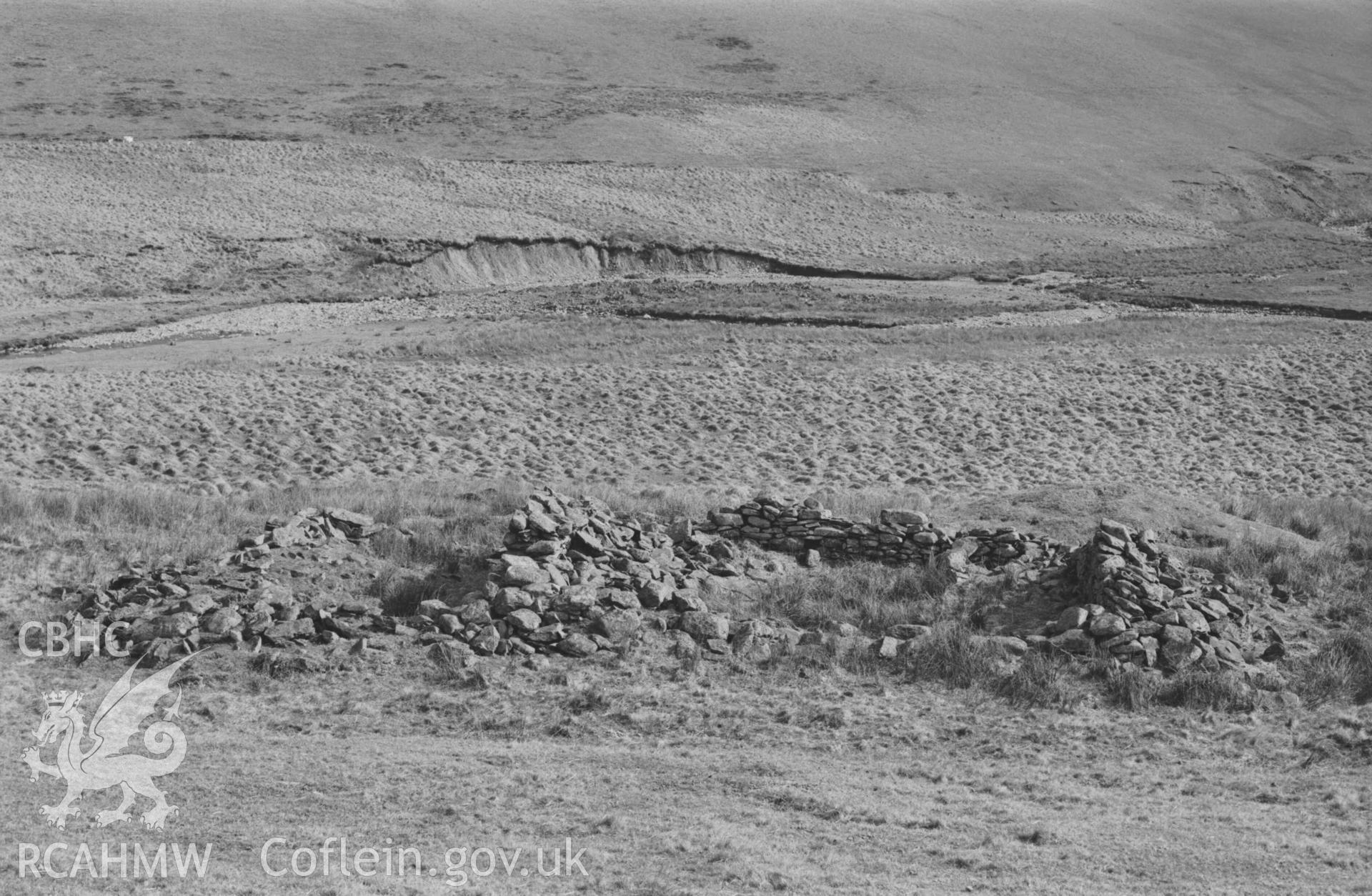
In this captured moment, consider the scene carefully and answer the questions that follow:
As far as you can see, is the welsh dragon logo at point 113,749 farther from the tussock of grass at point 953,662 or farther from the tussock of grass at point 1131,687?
the tussock of grass at point 1131,687

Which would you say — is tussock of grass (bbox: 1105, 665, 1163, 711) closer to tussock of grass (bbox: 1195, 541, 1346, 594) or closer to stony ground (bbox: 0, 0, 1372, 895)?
stony ground (bbox: 0, 0, 1372, 895)

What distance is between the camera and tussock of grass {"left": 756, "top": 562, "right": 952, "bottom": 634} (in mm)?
14008

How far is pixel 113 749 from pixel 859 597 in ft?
25.0

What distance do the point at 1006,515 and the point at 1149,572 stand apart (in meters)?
4.13

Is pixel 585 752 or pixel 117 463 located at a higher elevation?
pixel 585 752

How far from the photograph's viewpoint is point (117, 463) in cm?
2077

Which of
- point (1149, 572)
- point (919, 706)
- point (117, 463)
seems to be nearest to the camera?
point (919, 706)

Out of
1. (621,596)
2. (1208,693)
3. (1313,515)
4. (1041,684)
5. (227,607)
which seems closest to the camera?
(1208,693)

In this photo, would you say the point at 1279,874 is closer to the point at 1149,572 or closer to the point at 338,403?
the point at 1149,572

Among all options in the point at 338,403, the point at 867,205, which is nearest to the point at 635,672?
the point at 338,403

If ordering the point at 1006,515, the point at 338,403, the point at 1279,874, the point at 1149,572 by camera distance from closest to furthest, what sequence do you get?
1. the point at 1279,874
2. the point at 1149,572
3. the point at 1006,515
4. the point at 338,403

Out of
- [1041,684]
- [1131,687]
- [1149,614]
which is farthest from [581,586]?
[1149,614]

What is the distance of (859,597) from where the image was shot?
14570mm

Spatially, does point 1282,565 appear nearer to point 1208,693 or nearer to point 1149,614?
point 1149,614
